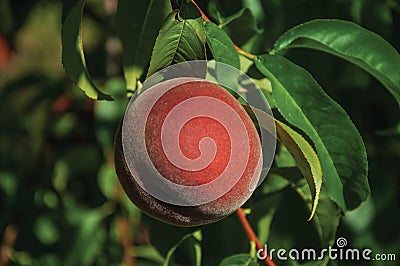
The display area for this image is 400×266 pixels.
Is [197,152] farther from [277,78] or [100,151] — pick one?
[100,151]

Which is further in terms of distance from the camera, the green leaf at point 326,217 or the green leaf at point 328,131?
the green leaf at point 326,217


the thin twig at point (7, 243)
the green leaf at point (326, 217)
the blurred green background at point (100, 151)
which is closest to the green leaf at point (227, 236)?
the blurred green background at point (100, 151)

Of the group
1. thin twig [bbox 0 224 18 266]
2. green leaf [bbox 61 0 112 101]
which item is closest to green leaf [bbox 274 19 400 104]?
green leaf [bbox 61 0 112 101]

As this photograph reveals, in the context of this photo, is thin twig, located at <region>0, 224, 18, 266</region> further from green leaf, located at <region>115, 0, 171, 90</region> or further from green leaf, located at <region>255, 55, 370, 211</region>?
green leaf, located at <region>255, 55, 370, 211</region>

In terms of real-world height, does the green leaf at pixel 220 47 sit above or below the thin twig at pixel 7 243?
above

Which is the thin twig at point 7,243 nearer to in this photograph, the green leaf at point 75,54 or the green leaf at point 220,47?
the green leaf at point 75,54
